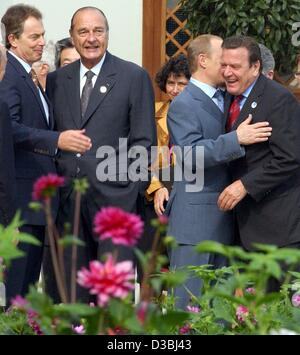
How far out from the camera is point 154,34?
10.4 metres

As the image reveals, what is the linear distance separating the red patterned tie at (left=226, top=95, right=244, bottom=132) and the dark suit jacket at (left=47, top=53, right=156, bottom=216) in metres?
0.45

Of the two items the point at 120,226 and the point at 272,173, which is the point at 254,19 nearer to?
the point at 272,173

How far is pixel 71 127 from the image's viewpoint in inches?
242

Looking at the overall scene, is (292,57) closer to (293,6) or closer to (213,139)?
(293,6)

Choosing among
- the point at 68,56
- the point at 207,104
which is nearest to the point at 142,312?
the point at 207,104

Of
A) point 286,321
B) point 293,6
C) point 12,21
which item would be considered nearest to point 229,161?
point 12,21

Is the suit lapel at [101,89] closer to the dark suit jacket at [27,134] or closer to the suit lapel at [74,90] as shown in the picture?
the suit lapel at [74,90]

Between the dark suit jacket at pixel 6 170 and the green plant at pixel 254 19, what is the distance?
11.8ft

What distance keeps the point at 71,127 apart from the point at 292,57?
339 cm

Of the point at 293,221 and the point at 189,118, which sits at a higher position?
the point at 189,118

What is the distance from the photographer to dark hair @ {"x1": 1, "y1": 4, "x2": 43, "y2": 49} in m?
6.21

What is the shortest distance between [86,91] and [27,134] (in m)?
0.49

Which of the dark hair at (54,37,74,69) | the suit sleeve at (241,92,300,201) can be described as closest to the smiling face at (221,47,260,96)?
the suit sleeve at (241,92,300,201)

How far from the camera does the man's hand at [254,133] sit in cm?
561
